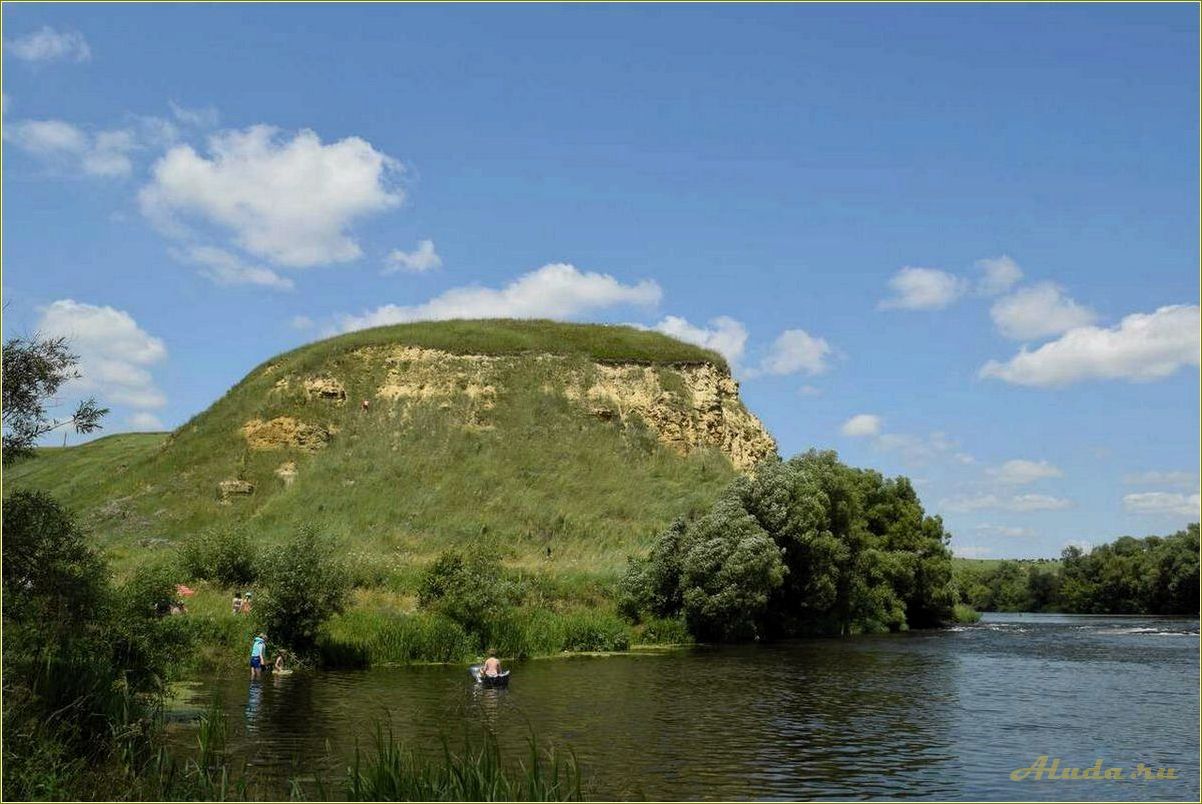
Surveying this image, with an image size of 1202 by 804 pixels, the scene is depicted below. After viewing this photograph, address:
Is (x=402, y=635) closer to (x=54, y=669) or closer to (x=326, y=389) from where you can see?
(x=54, y=669)

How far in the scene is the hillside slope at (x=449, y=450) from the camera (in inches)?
3061

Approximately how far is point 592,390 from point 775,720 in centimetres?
6832

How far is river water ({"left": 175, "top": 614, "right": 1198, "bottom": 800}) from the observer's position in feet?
68.0

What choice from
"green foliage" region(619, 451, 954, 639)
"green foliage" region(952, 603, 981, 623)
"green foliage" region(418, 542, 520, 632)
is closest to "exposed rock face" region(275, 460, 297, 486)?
"green foliage" region(619, 451, 954, 639)

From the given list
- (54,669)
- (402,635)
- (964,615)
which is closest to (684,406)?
(964,615)

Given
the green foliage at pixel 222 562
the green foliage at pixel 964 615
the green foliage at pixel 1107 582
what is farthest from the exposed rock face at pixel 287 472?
the green foliage at pixel 1107 582

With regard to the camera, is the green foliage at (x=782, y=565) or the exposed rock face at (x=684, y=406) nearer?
the green foliage at (x=782, y=565)

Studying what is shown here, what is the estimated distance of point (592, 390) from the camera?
95.9 meters

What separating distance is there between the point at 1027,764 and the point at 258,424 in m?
79.1

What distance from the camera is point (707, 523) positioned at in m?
59.8

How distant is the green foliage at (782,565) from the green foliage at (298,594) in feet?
74.2

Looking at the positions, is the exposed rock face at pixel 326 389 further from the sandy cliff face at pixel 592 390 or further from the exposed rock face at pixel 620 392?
the exposed rock face at pixel 620 392

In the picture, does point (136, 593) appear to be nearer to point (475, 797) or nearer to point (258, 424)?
point (475, 797)

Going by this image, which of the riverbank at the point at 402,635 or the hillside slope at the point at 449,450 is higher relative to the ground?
the hillside slope at the point at 449,450
